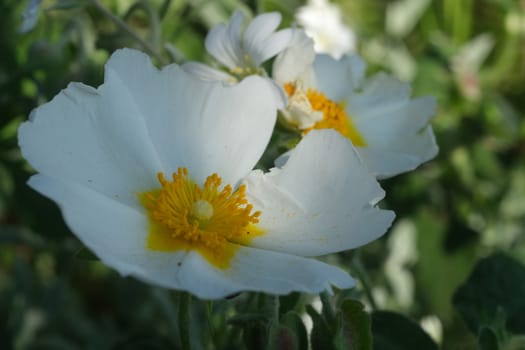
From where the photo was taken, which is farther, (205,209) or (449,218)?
(449,218)

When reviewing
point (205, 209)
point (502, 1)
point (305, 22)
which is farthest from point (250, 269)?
point (502, 1)

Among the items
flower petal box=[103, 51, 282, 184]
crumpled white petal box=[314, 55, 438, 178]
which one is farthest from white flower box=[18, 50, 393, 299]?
crumpled white petal box=[314, 55, 438, 178]

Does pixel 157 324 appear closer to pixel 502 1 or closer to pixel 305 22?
pixel 305 22

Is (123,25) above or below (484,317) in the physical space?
above

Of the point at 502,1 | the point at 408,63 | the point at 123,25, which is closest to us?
the point at 123,25

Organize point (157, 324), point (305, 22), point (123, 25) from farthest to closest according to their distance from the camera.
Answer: point (305, 22)
point (157, 324)
point (123, 25)

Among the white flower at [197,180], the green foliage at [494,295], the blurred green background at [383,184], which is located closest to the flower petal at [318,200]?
the white flower at [197,180]

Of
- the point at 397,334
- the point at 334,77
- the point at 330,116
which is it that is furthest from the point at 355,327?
the point at 334,77
